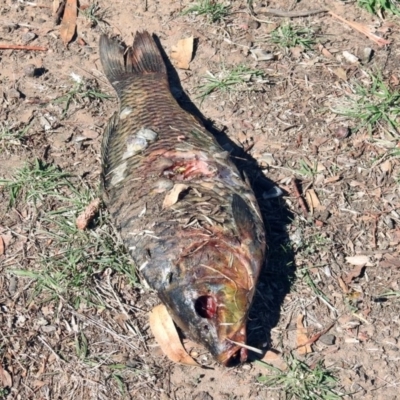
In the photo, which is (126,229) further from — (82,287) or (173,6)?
(173,6)

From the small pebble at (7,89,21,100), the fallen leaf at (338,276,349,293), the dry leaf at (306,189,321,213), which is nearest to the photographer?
the fallen leaf at (338,276,349,293)

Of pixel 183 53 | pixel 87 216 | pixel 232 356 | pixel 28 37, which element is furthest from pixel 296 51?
pixel 232 356

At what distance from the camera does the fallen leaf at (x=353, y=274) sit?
16.6 ft

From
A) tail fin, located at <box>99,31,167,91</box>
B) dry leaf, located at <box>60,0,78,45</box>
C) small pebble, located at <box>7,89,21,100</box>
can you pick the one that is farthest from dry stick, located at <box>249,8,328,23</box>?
small pebble, located at <box>7,89,21,100</box>

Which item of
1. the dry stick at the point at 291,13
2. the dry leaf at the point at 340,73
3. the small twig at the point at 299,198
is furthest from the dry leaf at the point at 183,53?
the small twig at the point at 299,198

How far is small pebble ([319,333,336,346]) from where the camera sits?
4781 mm

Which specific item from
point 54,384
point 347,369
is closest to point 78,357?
point 54,384

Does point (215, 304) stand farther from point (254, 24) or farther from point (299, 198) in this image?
point (254, 24)

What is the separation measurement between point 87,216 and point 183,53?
1.69 m

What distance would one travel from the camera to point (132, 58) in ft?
19.3

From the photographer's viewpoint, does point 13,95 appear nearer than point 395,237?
No

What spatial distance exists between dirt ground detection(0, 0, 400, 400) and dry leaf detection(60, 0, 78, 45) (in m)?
0.05

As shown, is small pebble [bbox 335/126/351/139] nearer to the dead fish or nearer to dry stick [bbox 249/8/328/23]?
the dead fish

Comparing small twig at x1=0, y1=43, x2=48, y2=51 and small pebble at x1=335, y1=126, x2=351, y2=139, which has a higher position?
small twig at x1=0, y1=43, x2=48, y2=51
